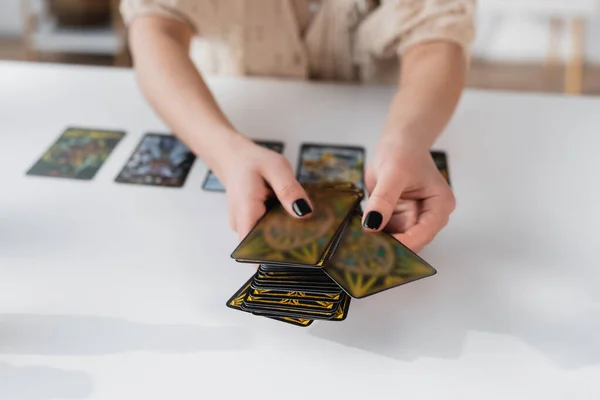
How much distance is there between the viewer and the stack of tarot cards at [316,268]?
29.2 inches

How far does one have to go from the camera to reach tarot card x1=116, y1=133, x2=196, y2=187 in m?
1.04

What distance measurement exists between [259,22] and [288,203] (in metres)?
0.58

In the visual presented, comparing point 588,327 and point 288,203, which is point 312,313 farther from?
point 588,327

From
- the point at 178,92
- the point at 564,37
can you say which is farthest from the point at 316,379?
the point at 564,37

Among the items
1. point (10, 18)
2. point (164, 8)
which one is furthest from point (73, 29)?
point (164, 8)

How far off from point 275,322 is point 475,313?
0.25 meters

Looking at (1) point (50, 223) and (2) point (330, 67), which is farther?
(2) point (330, 67)

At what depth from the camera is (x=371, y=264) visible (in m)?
0.77

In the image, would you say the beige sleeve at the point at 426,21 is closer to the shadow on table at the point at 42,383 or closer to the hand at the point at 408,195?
the hand at the point at 408,195

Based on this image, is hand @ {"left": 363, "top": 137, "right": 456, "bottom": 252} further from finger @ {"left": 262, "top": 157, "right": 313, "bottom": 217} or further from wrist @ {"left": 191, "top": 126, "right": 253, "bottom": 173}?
wrist @ {"left": 191, "top": 126, "right": 253, "bottom": 173}

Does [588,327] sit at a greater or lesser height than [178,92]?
lesser

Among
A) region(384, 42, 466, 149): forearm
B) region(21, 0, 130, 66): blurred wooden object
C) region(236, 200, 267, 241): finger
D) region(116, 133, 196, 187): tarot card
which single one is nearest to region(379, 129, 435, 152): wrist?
region(384, 42, 466, 149): forearm

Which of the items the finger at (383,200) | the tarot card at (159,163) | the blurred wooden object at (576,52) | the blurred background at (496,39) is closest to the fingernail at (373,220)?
the finger at (383,200)

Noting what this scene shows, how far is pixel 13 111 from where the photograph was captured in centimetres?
121
